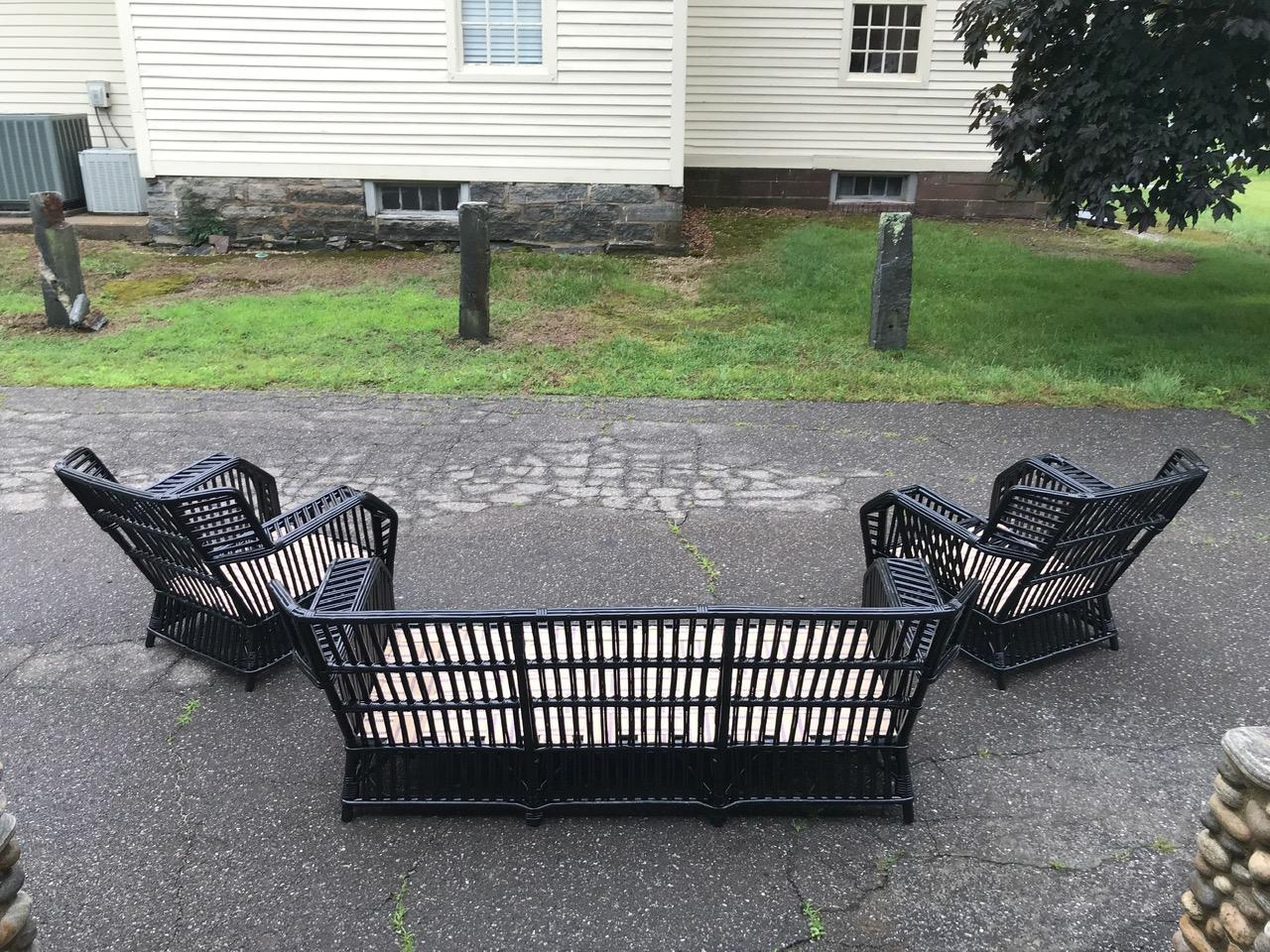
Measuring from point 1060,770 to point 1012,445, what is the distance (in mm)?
3584

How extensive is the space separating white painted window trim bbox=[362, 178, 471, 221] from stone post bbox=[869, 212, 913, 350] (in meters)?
5.74

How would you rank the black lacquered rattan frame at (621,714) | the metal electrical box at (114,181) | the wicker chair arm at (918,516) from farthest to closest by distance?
the metal electrical box at (114,181) → the wicker chair arm at (918,516) → the black lacquered rattan frame at (621,714)

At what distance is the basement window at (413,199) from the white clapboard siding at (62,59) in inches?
163

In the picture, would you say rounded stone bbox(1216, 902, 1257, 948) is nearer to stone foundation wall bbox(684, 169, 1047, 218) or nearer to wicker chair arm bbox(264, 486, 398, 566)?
wicker chair arm bbox(264, 486, 398, 566)

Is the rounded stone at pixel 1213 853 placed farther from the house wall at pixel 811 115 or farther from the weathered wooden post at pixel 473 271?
the house wall at pixel 811 115

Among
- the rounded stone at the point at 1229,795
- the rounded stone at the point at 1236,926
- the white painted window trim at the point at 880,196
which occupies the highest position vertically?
the white painted window trim at the point at 880,196

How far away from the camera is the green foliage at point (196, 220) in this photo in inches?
486

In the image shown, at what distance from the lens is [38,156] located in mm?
13133

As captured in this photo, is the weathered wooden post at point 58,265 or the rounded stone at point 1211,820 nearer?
the rounded stone at point 1211,820

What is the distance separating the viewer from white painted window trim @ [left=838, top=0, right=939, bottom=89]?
14062mm

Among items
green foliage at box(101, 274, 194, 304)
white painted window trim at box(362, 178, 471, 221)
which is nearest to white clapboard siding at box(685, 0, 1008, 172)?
white painted window trim at box(362, 178, 471, 221)

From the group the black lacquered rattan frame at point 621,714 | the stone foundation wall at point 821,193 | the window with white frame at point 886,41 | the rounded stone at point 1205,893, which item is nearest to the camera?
the rounded stone at point 1205,893

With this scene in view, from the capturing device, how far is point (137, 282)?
11.0m

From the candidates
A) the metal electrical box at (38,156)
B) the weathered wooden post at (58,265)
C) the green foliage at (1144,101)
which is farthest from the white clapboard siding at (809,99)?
the weathered wooden post at (58,265)
